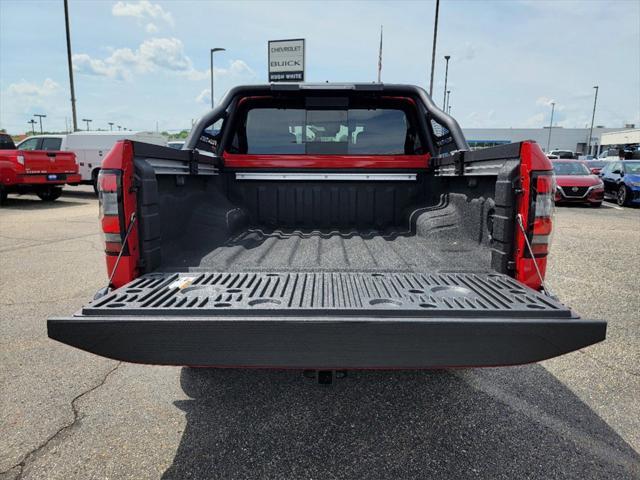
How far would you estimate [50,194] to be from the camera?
48.3 feet

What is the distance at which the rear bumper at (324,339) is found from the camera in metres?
1.70

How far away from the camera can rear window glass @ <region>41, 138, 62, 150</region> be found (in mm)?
16297

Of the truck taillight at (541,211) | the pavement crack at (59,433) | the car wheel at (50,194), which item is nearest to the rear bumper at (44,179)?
the car wheel at (50,194)

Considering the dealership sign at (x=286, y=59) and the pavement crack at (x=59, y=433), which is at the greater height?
the dealership sign at (x=286, y=59)

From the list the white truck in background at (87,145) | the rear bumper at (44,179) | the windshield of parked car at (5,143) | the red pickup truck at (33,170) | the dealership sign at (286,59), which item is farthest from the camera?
the dealership sign at (286,59)

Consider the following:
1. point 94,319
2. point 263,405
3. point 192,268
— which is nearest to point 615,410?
point 263,405

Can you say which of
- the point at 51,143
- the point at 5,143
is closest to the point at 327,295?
the point at 5,143

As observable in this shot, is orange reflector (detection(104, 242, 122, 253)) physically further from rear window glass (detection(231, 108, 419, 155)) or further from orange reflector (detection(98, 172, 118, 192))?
rear window glass (detection(231, 108, 419, 155))

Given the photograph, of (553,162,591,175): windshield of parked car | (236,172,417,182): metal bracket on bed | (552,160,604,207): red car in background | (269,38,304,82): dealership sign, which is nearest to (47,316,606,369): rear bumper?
(236,172,417,182): metal bracket on bed

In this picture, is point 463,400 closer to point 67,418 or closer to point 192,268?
point 192,268

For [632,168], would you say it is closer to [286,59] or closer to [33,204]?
[286,59]

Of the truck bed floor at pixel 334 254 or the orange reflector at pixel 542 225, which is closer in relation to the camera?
the orange reflector at pixel 542 225

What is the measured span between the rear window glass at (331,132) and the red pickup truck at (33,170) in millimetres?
11680

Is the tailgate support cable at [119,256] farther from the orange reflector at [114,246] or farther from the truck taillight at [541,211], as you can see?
the truck taillight at [541,211]
